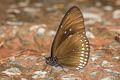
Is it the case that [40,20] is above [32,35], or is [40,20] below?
above

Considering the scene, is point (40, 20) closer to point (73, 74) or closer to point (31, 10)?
point (31, 10)

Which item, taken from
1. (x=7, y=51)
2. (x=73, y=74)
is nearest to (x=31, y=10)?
(x=7, y=51)

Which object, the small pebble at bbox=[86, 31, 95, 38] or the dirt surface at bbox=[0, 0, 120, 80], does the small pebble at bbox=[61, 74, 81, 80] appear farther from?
the small pebble at bbox=[86, 31, 95, 38]

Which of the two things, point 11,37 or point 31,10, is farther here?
point 31,10

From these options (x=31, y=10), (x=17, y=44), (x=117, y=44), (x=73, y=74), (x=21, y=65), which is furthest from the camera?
(x=31, y=10)

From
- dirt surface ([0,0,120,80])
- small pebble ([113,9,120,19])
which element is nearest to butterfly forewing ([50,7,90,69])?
dirt surface ([0,0,120,80])

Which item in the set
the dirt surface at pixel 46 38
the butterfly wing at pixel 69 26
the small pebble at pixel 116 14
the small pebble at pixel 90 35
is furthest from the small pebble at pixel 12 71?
the small pebble at pixel 116 14
